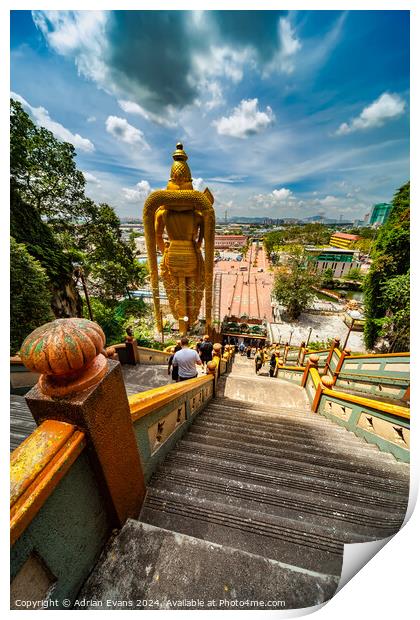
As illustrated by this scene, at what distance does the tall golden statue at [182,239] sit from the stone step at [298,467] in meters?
6.55

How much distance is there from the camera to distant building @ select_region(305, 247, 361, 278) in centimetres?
3019

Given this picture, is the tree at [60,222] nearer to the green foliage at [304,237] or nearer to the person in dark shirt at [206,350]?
the person in dark shirt at [206,350]

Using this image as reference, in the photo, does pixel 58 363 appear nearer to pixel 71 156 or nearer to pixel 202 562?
pixel 202 562

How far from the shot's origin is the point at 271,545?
1389 mm

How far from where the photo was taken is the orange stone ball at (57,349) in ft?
2.65

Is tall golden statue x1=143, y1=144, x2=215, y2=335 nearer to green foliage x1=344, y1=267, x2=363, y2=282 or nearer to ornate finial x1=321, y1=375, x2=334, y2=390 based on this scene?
ornate finial x1=321, y1=375, x2=334, y2=390

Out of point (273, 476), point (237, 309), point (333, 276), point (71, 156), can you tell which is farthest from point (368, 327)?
point (333, 276)

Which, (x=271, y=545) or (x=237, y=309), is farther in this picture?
(x=237, y=309)

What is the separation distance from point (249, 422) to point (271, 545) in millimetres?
1797

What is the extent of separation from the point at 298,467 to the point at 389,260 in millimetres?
10766

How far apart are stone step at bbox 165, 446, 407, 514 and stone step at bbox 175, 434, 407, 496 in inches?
1.7

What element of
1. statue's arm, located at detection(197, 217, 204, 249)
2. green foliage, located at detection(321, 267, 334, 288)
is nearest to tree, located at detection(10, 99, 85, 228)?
statue's arm, located at detection(197, 217, 204, 249)

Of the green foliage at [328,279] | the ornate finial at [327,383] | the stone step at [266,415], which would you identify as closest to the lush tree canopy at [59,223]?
the stone step at [266,415]

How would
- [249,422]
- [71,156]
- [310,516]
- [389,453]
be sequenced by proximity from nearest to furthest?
[310,516] → [389,453] → [249,422] → [71,156]
